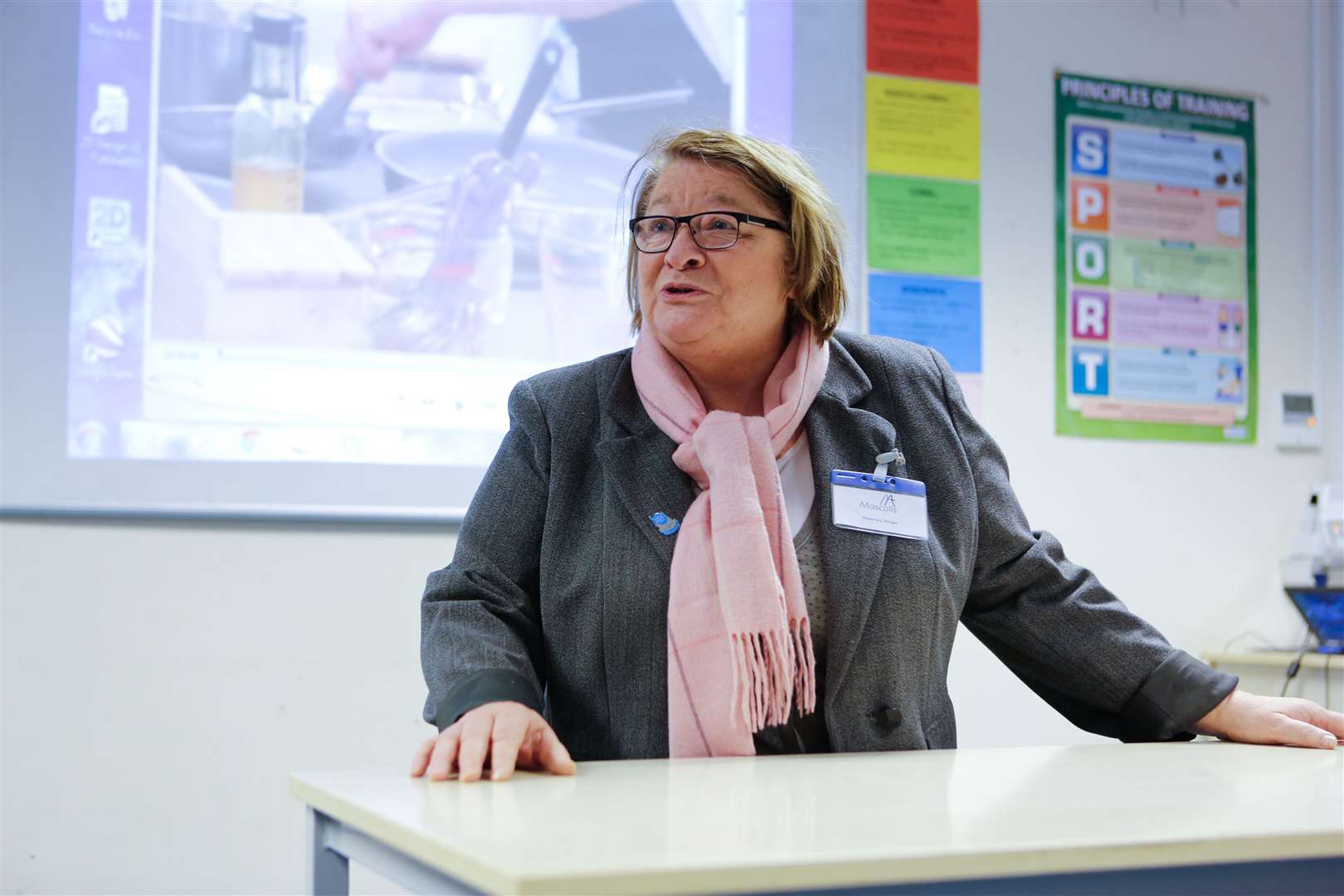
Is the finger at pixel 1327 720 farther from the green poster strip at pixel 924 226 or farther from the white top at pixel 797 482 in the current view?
the green poster strip at pixel 924 226

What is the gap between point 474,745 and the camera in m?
1.18

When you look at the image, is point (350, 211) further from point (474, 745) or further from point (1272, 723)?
point (1272, 723)

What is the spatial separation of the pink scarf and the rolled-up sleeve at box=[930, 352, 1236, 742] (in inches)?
12.5

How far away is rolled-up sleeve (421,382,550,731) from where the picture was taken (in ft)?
4.39

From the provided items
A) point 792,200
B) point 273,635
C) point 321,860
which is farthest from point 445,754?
point 273,635

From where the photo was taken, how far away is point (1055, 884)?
2.81 ft

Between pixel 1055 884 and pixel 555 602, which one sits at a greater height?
pixel 555 602

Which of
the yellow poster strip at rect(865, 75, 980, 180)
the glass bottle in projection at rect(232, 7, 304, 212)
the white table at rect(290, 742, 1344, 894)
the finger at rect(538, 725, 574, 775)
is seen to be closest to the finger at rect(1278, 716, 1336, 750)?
the white table at rect(290, 742, 1344, 894)

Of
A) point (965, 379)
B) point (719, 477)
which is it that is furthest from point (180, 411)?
point (965, 379)

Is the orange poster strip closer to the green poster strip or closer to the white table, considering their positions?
the green poster strip

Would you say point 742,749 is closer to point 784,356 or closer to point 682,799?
point 682,799

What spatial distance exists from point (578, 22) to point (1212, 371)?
6.15 ft

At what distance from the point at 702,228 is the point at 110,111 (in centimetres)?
142

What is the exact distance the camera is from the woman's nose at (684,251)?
1661 mm
